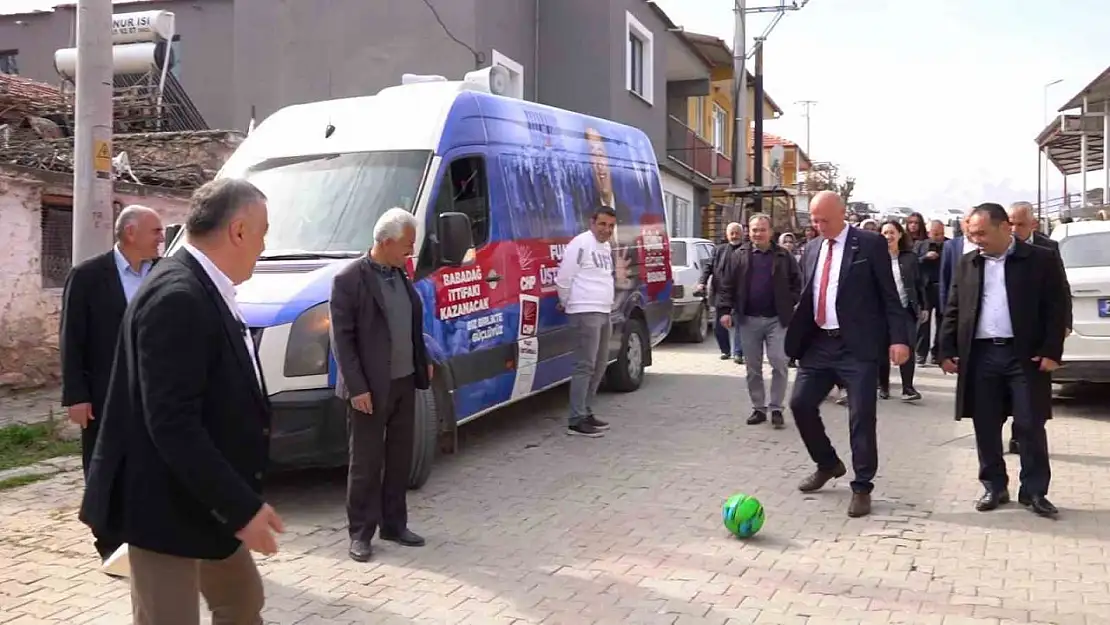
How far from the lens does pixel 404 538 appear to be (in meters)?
5.66

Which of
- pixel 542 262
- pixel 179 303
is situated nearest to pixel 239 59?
pixel 542 262

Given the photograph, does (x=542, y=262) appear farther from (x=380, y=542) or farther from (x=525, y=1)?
(x=525, y=1)

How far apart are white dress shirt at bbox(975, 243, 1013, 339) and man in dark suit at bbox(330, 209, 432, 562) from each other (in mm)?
3358

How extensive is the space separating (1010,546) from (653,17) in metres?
18.8

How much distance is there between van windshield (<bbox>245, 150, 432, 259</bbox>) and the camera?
680cm

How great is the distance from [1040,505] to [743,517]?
192cm

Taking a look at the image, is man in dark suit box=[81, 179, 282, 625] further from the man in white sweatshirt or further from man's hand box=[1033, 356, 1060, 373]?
the man in white sweatshirt

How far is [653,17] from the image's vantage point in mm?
22719

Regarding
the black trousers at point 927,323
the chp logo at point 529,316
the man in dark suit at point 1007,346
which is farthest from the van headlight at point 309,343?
the black trousers at point 927,323

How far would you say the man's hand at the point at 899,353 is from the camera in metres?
6.23

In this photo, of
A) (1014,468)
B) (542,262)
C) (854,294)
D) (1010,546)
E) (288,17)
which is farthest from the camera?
(288,17)

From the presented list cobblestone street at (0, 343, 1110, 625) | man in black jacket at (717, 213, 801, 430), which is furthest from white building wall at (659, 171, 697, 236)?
cobblestone street at (0, 343, 1110, 625)

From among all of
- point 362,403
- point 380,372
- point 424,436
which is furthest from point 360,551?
point 424,436

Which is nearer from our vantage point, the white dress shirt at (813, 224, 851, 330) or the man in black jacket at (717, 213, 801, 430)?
the white dress shirt at (813, 224, 851, 330)
